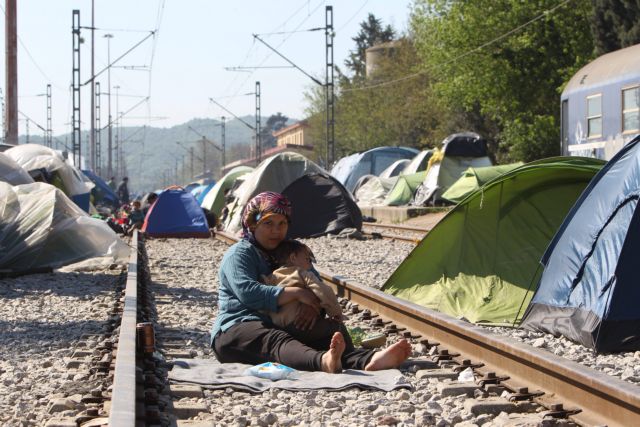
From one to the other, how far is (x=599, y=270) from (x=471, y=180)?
72.9 feet

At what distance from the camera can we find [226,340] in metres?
6.42

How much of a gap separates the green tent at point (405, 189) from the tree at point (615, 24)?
7.34 meters

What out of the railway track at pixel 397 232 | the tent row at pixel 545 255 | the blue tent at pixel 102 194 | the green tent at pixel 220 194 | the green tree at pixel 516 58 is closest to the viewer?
the tent row at pixel 545 255

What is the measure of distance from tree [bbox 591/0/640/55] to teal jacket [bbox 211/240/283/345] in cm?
2918

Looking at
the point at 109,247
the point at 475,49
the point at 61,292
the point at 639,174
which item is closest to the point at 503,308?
the point at 639,174

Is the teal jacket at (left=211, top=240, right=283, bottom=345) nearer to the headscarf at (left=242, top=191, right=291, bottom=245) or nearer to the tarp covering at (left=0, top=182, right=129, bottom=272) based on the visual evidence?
the headscarf at (left=242, top=191, right=291, bottom=245)

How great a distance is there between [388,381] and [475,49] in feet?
129

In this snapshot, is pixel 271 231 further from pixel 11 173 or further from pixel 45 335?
pixel 11 173

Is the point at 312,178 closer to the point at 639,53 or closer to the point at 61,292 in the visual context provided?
the point at 639,53

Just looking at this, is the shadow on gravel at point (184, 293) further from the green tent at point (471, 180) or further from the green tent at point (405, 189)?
the green tent at point (405, 189)

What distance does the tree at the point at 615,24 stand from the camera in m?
33.6

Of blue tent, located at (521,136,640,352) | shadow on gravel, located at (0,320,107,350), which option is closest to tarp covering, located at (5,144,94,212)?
shadow on gravel, located at (0,320,107,350)

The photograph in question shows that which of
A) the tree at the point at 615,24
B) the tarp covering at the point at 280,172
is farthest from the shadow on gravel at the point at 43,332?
the tree at the point at 615,24

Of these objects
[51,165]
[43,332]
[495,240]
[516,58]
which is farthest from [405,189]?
[43,332]
